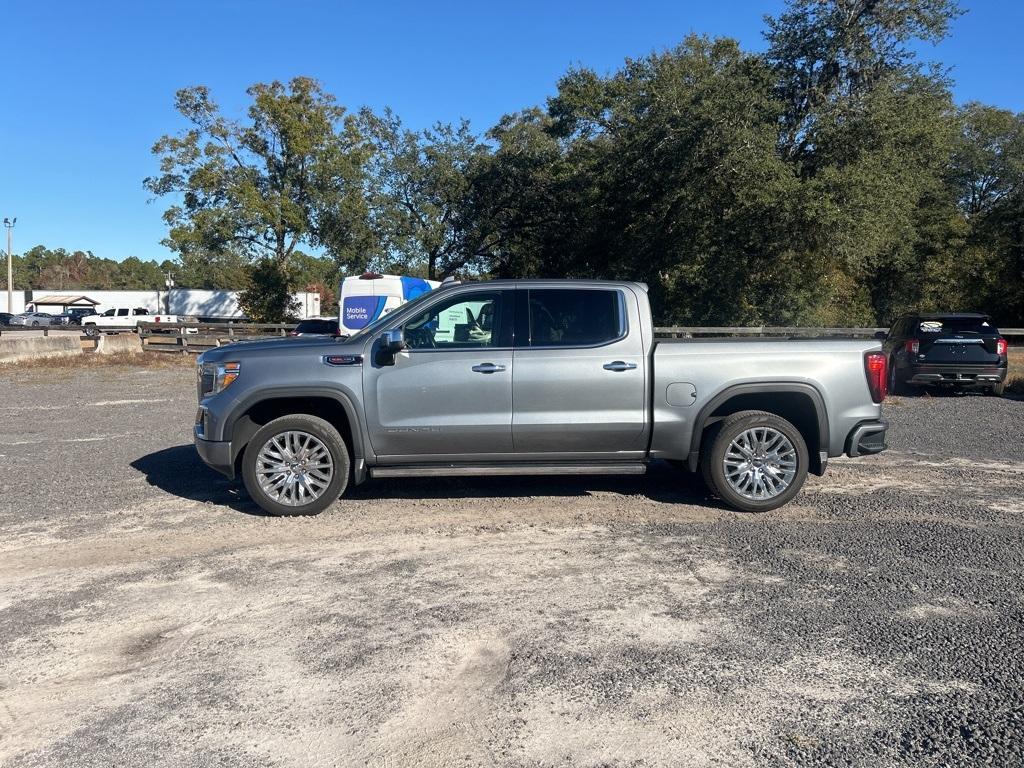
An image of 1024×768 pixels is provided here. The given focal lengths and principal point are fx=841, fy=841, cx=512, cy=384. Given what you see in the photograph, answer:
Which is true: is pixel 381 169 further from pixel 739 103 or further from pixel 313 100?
pixel 739 103

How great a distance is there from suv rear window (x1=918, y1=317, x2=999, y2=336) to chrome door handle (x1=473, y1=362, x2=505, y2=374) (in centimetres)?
1120

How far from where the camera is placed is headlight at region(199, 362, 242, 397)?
259 inches

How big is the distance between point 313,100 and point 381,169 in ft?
19.8

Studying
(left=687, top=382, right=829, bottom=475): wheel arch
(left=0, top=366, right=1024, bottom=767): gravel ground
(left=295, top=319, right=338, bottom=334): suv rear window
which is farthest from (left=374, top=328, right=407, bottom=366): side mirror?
(left=295, top=319, right=338, bottom=334): suv rear window

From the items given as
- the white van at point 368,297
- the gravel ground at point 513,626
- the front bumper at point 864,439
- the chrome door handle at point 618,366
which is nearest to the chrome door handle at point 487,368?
the chrome door handle at point 618,366

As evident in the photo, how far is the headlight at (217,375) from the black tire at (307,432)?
46 centimetres

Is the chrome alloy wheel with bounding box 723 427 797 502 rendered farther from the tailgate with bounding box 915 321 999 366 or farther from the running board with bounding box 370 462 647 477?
the tailgate with bounding box 915 321 999 366

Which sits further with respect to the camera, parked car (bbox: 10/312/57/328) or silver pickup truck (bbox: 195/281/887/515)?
parked car (bbox: 10/312/57/328)

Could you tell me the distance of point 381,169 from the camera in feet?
135

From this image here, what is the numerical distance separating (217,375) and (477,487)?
246 centimetres

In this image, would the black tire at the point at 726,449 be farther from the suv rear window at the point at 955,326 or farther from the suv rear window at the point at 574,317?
the suv rear window at the point at 955,326

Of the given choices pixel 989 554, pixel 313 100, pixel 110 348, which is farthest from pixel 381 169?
pixel 989 554

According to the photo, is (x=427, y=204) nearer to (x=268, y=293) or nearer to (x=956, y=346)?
(x=268, y=293)

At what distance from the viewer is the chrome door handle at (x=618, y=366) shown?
657 cm
